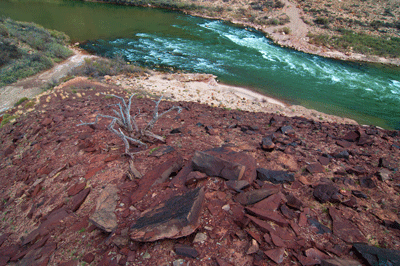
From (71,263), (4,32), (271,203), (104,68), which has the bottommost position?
(104,68)

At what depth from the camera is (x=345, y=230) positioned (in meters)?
2.74

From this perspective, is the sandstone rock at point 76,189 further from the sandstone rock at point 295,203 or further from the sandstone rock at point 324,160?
the sandstone rock at point 324,160

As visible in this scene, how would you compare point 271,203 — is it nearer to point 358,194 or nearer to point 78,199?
point 358,194

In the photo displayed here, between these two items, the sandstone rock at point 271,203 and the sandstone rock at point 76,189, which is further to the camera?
the sandstone rock at point 76,189

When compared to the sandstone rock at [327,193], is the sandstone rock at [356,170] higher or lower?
lower

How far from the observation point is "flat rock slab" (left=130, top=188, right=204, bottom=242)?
244 centimetres

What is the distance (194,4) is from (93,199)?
37023 mm

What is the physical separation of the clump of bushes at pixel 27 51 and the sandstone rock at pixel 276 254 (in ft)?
54.8

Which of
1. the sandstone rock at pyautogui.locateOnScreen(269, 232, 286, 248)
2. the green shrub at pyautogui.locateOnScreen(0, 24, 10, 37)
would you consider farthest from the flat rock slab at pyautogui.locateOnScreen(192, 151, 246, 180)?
the green shrub at pyautogui.locateOnScreen(0, 24, 10, 37)

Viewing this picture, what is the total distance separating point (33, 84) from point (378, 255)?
55.8ft

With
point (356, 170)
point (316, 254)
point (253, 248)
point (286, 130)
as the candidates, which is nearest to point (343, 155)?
point (356, 170)

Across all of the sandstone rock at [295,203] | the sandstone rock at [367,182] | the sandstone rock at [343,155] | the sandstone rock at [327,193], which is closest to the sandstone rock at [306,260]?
the sandstone rock at [295,203]

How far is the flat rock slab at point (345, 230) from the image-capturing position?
8.63 ft

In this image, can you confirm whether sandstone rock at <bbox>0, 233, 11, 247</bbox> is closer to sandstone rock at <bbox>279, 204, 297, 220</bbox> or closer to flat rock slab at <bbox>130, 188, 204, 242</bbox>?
flat rock slab at <bbox>130, 188, 204, 242</bbox>
